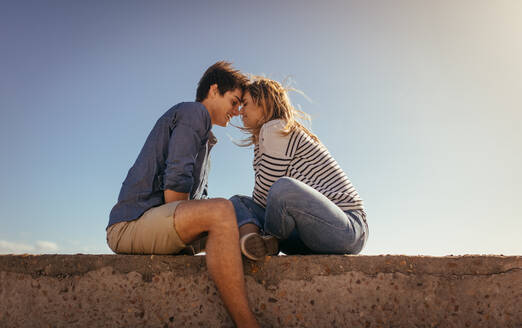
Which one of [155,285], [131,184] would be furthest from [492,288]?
[131,184]

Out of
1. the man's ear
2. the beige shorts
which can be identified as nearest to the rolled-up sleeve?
the beige shorts

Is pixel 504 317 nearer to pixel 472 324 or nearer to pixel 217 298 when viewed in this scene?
pixel 472 324

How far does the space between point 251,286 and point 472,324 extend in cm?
128

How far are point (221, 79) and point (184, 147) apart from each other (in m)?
A: 0.99

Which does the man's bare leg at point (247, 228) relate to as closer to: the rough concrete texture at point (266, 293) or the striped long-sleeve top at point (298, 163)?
the rough concrete texture at point (266, 293)

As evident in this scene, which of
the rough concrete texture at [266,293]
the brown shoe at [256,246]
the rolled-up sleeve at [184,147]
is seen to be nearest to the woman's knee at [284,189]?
the brown shoe at [256,246]

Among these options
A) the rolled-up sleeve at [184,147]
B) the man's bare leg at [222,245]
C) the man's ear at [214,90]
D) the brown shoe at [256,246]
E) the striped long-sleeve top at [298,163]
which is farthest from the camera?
the man's ear at [214,90]

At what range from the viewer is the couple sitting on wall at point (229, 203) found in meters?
1.96

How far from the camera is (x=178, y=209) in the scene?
2.02 metres

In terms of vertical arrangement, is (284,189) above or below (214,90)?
below

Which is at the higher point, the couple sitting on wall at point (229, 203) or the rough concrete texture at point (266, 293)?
the couple sitting on wall at point (229, 203)

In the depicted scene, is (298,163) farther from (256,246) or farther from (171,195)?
(171,195)

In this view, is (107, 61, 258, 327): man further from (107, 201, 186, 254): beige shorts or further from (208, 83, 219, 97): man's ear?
(208, 83, 219, 97): man's ear

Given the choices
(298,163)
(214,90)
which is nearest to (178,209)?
(298,163)
